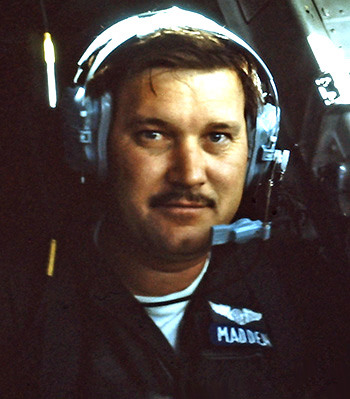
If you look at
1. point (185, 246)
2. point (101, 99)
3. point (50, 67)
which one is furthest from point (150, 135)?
point (50, 67)

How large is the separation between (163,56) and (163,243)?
0.36 m

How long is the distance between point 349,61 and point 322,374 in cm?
71

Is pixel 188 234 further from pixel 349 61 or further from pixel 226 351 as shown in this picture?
pixel 349 61

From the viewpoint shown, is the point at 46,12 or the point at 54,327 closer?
the point at 54,327

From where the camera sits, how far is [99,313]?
959mm

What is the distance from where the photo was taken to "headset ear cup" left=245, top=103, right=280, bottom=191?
1028mm

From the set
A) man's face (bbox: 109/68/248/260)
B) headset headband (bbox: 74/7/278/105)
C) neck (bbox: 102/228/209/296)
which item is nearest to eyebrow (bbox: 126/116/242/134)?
man's face (bbox: 109/68/248/260)

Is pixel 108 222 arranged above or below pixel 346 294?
above

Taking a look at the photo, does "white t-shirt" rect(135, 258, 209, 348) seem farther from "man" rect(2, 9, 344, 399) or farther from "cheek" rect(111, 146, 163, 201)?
"cheek" rect(111, 146, 163, 201)

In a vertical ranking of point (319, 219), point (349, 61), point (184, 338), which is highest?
point (349, 61)

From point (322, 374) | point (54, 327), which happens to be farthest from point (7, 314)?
point (322, 374)

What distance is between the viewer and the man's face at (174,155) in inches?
37.4

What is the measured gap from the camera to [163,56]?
0.96 m

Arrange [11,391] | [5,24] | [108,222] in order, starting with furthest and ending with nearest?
[5,24] < [108,222] < [11,391]
